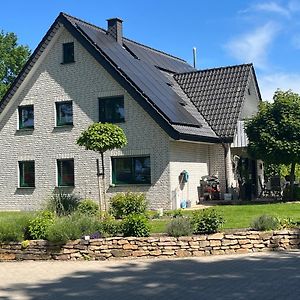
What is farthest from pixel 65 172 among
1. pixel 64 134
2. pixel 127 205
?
pixel 127 205

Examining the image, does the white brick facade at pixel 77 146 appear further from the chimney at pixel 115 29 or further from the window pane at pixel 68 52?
the chimney at pixel 115 29

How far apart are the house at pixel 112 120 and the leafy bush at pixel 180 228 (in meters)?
8.97

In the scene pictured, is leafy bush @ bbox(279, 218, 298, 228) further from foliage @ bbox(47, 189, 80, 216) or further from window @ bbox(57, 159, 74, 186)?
window @ bbox(57, 159, 74, 186)

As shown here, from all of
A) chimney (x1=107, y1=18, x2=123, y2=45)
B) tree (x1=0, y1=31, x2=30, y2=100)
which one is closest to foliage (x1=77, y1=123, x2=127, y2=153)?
chimney (x1=107, y1=18, x2=123, y2=45)

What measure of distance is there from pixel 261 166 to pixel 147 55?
8483 mm

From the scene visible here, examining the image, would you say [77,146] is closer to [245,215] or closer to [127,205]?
[127,205]

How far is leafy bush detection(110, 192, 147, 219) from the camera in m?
18.9

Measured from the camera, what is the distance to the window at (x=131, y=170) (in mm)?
22891

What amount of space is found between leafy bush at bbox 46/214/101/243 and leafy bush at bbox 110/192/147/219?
548 centimetres

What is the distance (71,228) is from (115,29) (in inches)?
654

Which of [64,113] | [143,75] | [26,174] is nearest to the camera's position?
[143,75]

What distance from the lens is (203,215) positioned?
12.8 metres

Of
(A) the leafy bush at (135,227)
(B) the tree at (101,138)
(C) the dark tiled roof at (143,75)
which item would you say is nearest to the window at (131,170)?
(C) the dark tiled roof at (143,75)

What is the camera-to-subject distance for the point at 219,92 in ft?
88.7
